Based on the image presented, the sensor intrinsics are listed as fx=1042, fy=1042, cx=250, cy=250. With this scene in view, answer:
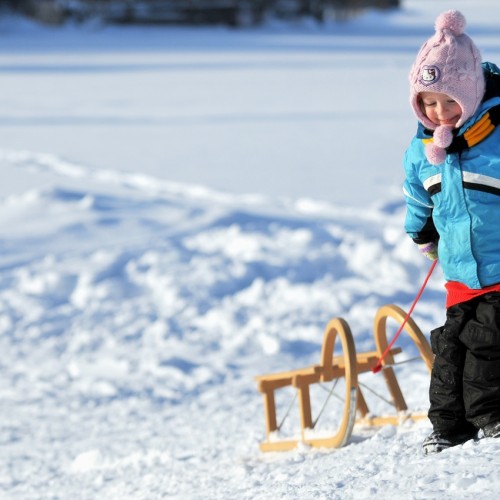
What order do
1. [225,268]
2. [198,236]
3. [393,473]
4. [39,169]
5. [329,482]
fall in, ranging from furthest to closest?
1. [39,169]
2. [198,236]
3. [225,268]
4. [329,482]
5. [393,473]

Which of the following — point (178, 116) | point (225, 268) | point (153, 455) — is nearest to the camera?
point (153, 455)

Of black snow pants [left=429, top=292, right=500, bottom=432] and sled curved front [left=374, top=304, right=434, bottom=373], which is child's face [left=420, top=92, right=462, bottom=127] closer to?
black snow pants [left=429, top=292, right=500, bottom=432]

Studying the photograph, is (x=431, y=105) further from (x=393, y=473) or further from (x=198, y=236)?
(x=198, y=236)

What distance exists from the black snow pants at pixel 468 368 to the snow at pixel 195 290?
12cm

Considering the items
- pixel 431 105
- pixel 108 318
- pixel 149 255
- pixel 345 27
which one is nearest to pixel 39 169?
pixel 149 255

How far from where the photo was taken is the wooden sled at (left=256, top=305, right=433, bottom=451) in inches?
132

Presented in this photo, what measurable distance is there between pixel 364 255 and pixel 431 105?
132 inches

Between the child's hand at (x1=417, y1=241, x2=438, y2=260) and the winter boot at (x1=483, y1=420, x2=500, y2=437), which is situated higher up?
the child's hand at (x1=417, y1=241, x2=438, y2=260)

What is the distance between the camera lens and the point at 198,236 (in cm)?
672

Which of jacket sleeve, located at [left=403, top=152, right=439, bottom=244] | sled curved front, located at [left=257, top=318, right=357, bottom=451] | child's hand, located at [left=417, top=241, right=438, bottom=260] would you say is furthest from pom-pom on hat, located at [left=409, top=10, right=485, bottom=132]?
sled curved front, located at [left=257, top=318, right=357, bottom=451]

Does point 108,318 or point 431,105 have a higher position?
point 431,105

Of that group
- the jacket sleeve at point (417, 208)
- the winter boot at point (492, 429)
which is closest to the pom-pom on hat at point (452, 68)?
the jacket sleeve at point (417, 208)

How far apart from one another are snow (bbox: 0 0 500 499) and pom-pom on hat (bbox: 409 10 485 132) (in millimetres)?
914

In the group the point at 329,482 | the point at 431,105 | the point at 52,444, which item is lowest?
the point at 52,444
